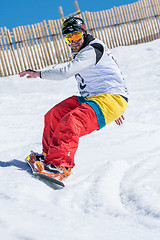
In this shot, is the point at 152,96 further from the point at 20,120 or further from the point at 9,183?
the point at 9,183

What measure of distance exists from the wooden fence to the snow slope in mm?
5413

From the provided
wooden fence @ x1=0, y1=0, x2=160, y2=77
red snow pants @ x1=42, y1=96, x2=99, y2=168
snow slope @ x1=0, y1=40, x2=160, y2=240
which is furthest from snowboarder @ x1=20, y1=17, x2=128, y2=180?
wooden fence @ x1=0, y1=0, x2=160, y2=77

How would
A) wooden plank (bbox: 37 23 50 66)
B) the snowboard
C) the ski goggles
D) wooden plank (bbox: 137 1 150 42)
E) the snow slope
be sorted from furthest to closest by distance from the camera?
wooden plank (bbox: 137 1 150 42) → wooden plank (bbox: 37 23 50 66) → the ski goggles → the snowboard → the snow slope

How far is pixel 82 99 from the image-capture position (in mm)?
3162

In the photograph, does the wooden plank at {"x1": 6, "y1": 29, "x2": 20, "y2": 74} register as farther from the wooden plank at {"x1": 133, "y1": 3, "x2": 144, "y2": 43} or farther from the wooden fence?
the wooden plank at {"x1": 133, "y1": 3, "x2": 144, "y2": 43}

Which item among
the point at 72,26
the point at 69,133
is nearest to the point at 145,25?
the point at 72,26

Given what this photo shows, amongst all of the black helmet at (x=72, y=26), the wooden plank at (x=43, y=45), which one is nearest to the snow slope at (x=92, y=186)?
the black helmet at (x=72, y=26)

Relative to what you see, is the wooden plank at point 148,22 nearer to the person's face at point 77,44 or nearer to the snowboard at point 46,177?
the person's face at point 77,44

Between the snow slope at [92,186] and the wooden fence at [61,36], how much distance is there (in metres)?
5.41

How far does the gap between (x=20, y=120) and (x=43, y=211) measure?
3.80m

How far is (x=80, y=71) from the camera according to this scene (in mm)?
2900

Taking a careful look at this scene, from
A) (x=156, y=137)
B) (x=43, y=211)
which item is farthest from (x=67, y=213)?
(x=156, y=137)

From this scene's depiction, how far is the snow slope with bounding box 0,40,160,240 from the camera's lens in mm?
1608

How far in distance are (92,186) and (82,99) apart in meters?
0.97
